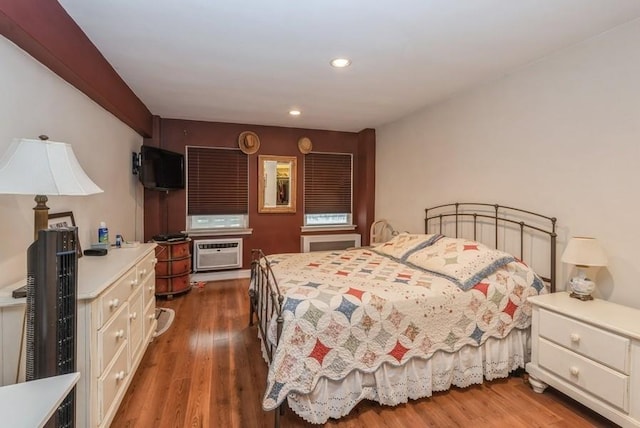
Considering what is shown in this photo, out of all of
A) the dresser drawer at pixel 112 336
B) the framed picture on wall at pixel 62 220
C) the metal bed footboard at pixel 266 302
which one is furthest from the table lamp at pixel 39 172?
the metal bed footboard at pixel 266 302

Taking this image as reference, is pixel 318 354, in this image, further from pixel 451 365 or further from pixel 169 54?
pixel 169 54

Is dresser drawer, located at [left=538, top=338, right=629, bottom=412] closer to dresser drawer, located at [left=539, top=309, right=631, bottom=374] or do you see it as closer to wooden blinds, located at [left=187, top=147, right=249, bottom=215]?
dresser drawer, located at [left=539, top=309, right=631, bottom=374]

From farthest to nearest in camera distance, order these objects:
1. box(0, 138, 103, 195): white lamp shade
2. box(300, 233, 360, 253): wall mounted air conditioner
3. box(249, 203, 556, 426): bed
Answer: box(300, 233, 360, 253): wall mounted air conditioner
box(249, 203, 556, 426): bed
box(0, 138, 103, 195): white lamp shade

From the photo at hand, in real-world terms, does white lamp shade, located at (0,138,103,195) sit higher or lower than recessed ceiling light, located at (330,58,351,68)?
lower

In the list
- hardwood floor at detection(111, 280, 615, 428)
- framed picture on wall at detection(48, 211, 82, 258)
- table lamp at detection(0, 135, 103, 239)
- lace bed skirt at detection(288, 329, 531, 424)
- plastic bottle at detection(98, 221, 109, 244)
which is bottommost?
hardwood floor at detection(111, 280, 615, 428)

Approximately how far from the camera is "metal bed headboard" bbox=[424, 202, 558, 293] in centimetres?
256

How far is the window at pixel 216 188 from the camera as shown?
483 centimetres

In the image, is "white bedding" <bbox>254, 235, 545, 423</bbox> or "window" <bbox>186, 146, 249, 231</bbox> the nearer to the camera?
"white bedding" <bbox>254, 235, 545, 423</bbox>

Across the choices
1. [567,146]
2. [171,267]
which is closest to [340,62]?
[567,146]

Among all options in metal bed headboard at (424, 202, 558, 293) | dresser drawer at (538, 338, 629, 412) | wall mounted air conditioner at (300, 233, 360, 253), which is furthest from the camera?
wall mounted air conditioner at (300, 233, 360, 253)

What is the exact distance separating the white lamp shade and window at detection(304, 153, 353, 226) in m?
4.01

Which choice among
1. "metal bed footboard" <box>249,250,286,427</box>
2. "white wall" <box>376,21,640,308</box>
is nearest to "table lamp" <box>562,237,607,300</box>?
"white wall" <box>376,21,640,308</box>

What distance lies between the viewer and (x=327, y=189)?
5.50 m

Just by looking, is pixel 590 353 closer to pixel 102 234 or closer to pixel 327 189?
pixel 102 234
